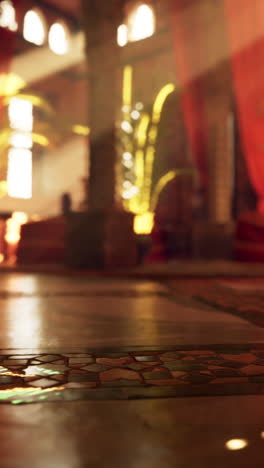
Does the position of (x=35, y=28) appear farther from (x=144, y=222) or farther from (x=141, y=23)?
(x=144, y=222)

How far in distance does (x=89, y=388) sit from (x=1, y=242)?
6.63m

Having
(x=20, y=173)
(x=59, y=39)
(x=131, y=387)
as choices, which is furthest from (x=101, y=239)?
(x=59, y=39)

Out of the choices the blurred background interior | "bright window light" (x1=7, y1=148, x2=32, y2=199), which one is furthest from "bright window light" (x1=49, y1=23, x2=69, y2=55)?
"bright window light" (x1=7, y1=148, x2=32, y2=199)

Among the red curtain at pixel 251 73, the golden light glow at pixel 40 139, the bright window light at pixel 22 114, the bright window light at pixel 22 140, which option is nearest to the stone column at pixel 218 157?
the red curtain at pixel 251 73

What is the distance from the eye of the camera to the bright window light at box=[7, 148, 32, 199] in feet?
36.2

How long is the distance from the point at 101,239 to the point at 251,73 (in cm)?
344

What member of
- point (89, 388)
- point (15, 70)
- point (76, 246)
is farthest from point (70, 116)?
point (89, 388)

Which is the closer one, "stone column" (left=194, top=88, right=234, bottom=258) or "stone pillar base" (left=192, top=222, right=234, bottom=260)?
"stone pillar base" (left=192, top=222, right=234, bottom=260)

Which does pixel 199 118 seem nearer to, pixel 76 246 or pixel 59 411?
pixel 76 246

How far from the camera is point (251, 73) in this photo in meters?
6.86

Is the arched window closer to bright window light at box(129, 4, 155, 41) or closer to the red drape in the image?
bright window light at box(129, 4, 155, 41)

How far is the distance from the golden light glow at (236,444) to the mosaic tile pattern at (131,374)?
263mm

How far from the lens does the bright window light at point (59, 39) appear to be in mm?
11375

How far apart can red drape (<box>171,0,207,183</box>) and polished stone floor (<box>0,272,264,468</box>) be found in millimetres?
5491
